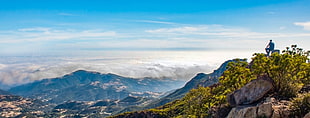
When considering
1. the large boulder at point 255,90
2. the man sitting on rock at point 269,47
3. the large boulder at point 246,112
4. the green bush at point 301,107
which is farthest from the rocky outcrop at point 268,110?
the man sitting on rock at point 269,47

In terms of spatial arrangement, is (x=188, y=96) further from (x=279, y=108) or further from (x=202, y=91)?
(x=279, y=108)

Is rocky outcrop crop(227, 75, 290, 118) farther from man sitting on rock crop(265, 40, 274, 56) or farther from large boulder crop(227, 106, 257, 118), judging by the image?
man sitting on rock crop(265, 40, 274, 56)

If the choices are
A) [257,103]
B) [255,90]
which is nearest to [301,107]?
[257,103]

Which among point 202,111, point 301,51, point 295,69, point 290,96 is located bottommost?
point 202,111

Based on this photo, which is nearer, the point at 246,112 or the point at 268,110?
the point at 268,110

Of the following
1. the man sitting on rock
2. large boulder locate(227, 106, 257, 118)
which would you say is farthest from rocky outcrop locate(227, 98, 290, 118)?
the man sitting on rock

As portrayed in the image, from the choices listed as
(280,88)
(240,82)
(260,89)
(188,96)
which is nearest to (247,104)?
(260,89)

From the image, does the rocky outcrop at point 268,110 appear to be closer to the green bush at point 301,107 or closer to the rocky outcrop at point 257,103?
the rocky outcrop at point 257,103

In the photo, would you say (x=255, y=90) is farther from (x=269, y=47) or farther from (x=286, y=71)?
(x=269, y=47)
